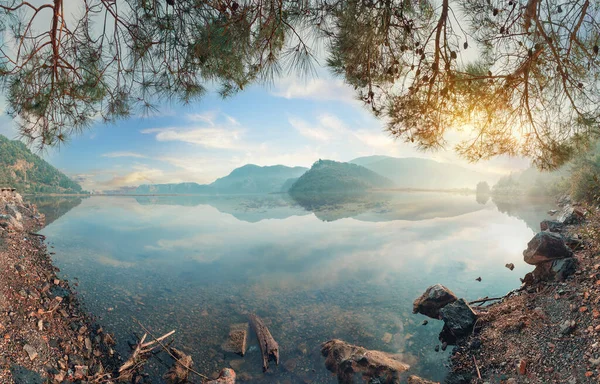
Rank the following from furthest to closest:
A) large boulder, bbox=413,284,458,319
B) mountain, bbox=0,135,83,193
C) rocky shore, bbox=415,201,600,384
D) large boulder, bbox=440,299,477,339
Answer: mountain, bbox=0,135,83,193, large boulder, bbox=413,284,458,319, large boulder, bbox=440,299,477,339, rocky shore, bbox=415,201,600,384

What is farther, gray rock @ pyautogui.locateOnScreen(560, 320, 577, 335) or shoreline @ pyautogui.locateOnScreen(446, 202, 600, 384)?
gray rock @ pyautogui.locateOnScreen(560, 320, 577, 335)

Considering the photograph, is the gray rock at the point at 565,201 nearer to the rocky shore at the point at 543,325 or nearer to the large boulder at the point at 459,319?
the rocky shore at the point at 543,325

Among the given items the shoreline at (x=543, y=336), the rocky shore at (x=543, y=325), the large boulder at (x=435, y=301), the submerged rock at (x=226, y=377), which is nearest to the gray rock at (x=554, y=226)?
the rocky shore at (x=543, y=325)

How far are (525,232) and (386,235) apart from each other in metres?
6.42

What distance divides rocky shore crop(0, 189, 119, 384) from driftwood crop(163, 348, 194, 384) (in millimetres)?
636

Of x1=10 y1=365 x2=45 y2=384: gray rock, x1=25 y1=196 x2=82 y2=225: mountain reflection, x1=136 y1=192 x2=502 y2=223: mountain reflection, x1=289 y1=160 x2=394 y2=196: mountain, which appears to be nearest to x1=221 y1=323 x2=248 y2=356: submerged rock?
x1=10 y1=365 x2=45 y2=384: gray rock

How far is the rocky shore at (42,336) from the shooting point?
256 cm

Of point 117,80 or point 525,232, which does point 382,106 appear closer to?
point 117,80

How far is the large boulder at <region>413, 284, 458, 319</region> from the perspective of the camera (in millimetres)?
4648

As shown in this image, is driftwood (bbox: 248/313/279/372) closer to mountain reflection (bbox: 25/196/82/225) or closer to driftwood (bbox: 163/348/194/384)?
driftwood (bbox: 163/348/194/384)

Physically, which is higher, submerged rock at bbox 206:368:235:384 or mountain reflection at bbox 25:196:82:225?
mountain reflection at bbox 25:196:82:225

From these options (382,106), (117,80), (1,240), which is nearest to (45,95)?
(117,80)

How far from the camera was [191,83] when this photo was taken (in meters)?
4.44

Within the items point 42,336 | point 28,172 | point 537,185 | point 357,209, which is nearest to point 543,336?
point 42,336
